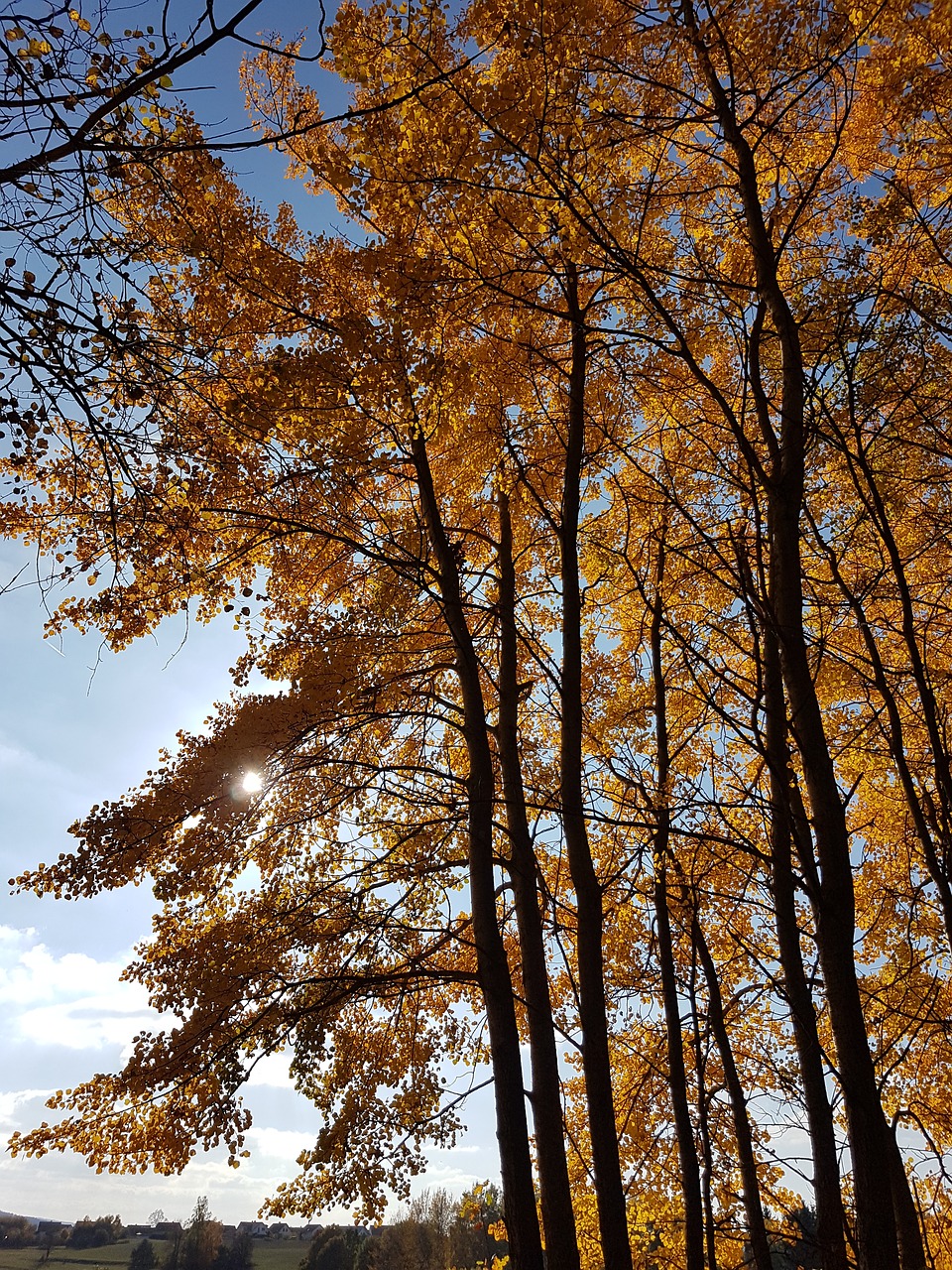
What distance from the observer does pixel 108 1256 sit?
244 ft

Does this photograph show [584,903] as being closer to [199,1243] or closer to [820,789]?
[820,789]

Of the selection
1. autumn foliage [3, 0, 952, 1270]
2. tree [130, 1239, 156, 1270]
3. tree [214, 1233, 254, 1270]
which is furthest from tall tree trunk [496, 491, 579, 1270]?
tree [130, 1239, 156, 1270]

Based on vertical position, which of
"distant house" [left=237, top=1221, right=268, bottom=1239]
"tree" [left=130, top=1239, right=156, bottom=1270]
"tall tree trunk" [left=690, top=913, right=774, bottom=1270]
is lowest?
"distant house" [left=237, top=1221, right=268, bottom=1239]

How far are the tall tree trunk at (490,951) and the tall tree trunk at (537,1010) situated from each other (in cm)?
10

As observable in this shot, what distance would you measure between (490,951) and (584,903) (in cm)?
101

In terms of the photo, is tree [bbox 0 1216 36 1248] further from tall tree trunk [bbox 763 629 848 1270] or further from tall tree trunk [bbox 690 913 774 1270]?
tall tree trunk [bbox 763 629 848 1270]

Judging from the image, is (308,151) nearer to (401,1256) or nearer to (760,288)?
(760,288)

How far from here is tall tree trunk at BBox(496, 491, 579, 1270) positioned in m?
4.65

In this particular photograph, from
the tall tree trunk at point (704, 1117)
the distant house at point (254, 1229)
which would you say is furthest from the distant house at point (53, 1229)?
the tall tree trunk at point (704, 1117)

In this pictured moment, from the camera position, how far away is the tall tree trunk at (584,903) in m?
4.14

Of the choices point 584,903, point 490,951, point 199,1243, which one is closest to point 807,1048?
point 584,903

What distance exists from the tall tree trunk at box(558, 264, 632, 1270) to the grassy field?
7905cm

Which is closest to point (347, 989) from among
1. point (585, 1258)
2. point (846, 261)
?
point (846, 261)

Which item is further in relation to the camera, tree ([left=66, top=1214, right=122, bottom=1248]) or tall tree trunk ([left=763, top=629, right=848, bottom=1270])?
tree ([left=66, top=1214, right=122, bottom=1248])
